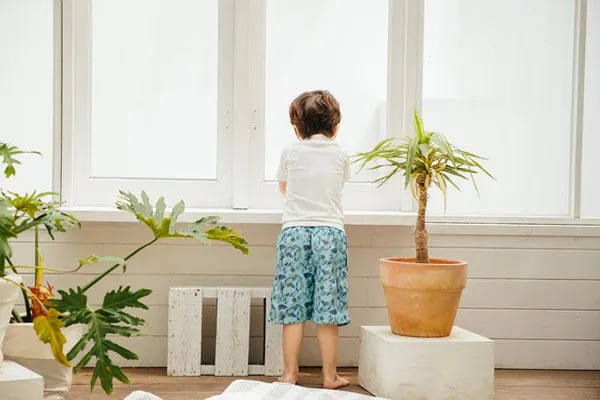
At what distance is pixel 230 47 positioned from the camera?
3.82m

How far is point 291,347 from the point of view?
11.1 feet

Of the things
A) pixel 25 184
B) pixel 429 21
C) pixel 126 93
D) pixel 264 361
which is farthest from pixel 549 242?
pixel 25 184

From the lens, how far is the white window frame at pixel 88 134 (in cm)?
377

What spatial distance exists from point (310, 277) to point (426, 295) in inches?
19.0

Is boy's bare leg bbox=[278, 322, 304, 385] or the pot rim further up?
the pot rim

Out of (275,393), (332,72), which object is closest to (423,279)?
(275,393)

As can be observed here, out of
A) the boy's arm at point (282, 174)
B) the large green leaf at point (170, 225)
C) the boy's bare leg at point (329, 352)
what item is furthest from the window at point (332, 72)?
the large green leaf at point (170, 225)

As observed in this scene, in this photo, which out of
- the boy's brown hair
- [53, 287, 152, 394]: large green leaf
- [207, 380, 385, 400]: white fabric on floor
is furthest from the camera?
the boy's brown hair

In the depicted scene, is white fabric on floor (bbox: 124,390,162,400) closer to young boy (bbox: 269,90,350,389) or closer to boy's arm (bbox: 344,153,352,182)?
young boy (bbox: 269,90,350,389)

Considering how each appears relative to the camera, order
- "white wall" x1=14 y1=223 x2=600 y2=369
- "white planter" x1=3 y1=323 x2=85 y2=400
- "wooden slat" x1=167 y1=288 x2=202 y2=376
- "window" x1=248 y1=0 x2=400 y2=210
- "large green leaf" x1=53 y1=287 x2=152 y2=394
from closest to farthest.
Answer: "large green leaf" x1=53 y1=287 x2=152 y2=394, "white planter" x1=3 y1=323 x2=85 y2=400, "wooden slat" x1=167 y1=288 x2=202 y2=376, "white wall" x1=14 y1=223 x2=600 y2=369, "window" x1=248 y1=0 x2=400 y2=210

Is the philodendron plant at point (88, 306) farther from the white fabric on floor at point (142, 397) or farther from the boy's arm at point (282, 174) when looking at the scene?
the boy's arm at point (282, 174)

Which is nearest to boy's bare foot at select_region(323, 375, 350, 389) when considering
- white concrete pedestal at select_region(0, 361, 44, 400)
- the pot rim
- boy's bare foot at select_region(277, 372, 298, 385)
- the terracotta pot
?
boy's bare foot at select_region(277, 372, 298, 385)

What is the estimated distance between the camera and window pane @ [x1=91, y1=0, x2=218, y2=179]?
3828 mm

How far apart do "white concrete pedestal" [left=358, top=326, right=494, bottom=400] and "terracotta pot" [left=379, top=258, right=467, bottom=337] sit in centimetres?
8
